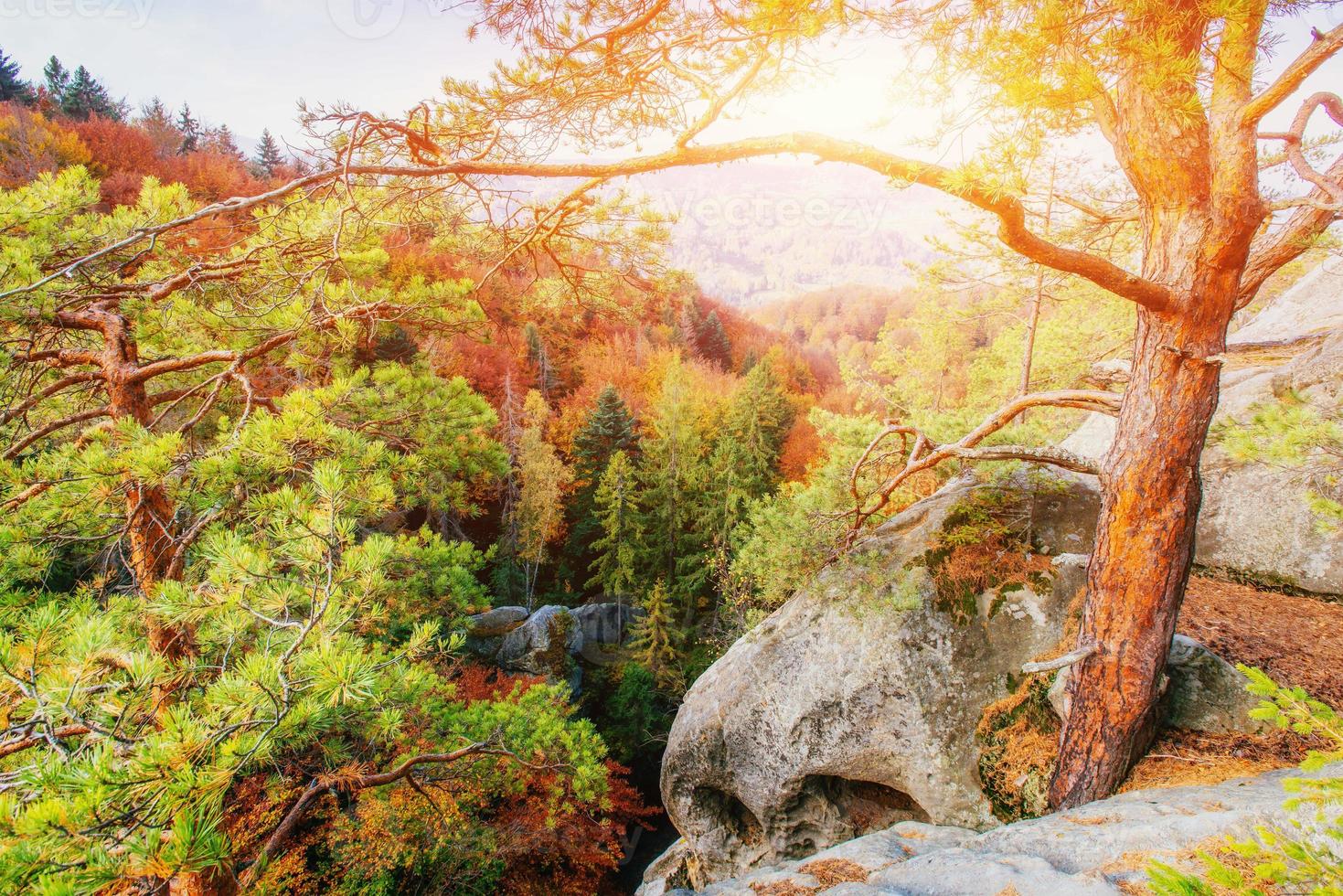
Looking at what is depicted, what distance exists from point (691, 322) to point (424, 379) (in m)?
30.0

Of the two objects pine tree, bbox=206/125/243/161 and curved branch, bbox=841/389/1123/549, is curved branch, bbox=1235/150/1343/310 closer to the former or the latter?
curved branch, bbox=841/389/1123/549

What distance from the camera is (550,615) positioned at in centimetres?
1477

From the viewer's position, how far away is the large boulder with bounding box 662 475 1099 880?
457cm

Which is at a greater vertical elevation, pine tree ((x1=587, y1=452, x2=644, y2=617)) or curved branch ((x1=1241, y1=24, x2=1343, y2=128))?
curved branch ((x1=1241, y1=24, x2=1343, y2=128))

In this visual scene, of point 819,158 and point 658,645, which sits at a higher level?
point 819,158

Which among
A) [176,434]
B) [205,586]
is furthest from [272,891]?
[176,434]

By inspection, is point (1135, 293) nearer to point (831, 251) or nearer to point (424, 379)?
point (424, 379)

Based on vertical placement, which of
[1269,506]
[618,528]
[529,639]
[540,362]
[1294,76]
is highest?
[1294,76]

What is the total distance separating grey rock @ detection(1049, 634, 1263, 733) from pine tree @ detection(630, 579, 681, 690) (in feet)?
40.1

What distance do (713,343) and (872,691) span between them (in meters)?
32.9

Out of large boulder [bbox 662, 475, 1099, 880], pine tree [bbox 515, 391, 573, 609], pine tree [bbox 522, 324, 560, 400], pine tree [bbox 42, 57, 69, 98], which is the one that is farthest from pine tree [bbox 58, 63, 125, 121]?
large boulder [bbox 662, 475, 1099, 880]

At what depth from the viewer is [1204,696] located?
3512 mm

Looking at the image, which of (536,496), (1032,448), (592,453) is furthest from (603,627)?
(1032,448)

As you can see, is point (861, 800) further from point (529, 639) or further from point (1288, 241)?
point (529, 639)
